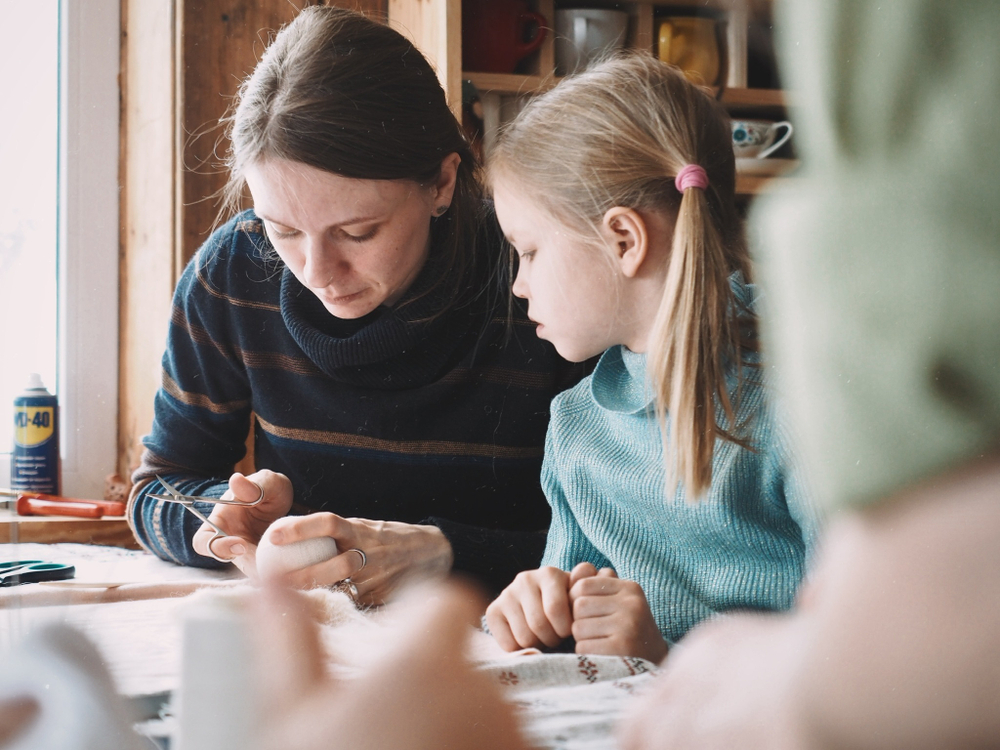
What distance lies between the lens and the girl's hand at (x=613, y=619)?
0.83ft

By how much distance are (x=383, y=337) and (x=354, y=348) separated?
2 cm

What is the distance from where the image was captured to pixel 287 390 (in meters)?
0.35

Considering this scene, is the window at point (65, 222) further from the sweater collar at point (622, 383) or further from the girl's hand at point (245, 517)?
the sweater collar at point (622, 383)

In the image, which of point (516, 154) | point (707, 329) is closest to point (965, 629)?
point (707, 329)

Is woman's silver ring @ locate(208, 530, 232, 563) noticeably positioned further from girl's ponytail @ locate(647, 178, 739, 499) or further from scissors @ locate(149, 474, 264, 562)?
girl's ponytail @ locate(647, 178, 739, 499)

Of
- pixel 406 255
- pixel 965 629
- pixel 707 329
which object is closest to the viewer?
pixel 965 629

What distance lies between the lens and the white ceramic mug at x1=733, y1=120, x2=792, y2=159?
0.22 metres

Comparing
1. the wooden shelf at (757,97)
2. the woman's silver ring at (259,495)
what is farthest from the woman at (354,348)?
the wooden shelf at (757,97)

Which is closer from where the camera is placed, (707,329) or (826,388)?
(826,388)

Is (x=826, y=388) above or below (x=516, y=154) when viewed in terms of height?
below

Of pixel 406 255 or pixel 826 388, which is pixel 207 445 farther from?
pixel 826 388

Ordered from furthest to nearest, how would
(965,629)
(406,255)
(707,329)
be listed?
(406,255), (707,329), (965,629)

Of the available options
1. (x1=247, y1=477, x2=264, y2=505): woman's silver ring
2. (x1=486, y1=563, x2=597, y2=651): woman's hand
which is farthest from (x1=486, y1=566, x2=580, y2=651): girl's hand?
(x1=247, y1=477, x2=264, y2=505): woman's silver ring

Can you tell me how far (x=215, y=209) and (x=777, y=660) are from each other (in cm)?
26
